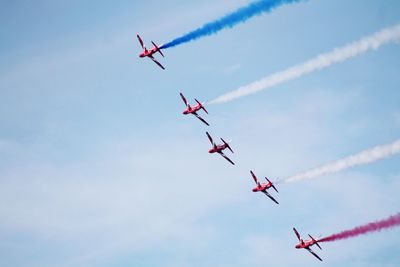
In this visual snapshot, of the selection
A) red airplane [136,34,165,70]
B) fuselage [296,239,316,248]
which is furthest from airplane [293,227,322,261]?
red airplane [136,34,165,70]

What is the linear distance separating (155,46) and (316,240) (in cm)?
3324

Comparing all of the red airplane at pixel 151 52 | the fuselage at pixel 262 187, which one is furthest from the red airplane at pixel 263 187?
the red airplane at pixel 151 52

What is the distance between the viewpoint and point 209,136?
359 feet

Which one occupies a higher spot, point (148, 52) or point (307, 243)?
point (148, 52)

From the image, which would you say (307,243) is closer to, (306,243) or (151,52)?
(306,243)

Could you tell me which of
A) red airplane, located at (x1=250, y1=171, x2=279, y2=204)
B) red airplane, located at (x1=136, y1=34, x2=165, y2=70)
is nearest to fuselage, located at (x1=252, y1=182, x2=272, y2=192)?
red airplane, located at (x1=250, y1=171, x2=279, y2=204)

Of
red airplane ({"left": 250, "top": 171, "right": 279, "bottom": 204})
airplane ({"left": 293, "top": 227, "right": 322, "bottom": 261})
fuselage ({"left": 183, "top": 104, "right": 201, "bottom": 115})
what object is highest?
fuselage ({"left": 183, "top": 104, "right": 201, "bottom": 115})

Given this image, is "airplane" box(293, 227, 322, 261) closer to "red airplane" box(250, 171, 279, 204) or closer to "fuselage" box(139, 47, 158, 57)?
"red airplane" box(250, 171, 279, 204)

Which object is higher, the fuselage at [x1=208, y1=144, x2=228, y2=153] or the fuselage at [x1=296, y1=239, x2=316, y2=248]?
the fuselage at [x1=208, y1=144, x2=228, y2=153]

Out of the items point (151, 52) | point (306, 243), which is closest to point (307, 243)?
point (306, 243)

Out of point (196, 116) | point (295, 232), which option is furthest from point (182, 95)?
point (295, 232)

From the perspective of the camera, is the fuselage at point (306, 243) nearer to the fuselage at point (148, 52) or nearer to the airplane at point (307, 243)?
the airplane at point (307, 243)

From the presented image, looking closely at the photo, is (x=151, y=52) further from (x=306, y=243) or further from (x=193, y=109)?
(x=306, y=243)

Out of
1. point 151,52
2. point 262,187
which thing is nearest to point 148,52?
point 151,52
